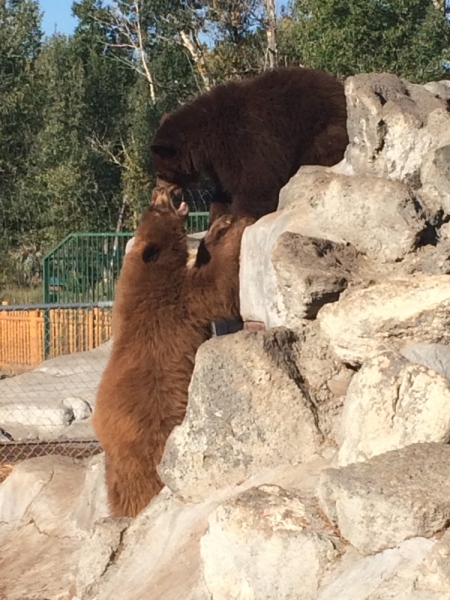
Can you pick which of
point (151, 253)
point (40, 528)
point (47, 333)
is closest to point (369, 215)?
point (151, 253)

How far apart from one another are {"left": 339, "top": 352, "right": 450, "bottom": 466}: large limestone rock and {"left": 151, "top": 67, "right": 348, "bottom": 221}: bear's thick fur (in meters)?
2.43

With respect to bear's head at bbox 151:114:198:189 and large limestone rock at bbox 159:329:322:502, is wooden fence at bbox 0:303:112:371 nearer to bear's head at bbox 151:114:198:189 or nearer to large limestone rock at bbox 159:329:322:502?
bear's head at bbox 151:114:198:189

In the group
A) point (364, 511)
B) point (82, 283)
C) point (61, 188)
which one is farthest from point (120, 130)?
point (364, 511)

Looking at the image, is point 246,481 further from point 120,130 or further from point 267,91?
point 120,130

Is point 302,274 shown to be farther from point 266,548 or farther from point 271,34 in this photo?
point 271,34

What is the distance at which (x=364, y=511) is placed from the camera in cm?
274

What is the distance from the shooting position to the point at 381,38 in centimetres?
1466

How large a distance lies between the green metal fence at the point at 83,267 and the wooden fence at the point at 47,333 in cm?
84

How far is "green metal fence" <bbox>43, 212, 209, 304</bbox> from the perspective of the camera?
55.5 ft

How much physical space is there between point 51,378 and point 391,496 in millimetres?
11206

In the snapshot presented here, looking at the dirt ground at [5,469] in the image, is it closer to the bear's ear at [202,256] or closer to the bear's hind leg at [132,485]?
the bear's hind leg at [132,485]

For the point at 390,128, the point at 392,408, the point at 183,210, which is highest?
the point at 390,128

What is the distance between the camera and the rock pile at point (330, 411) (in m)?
2.78

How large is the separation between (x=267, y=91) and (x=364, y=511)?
3766 mm
